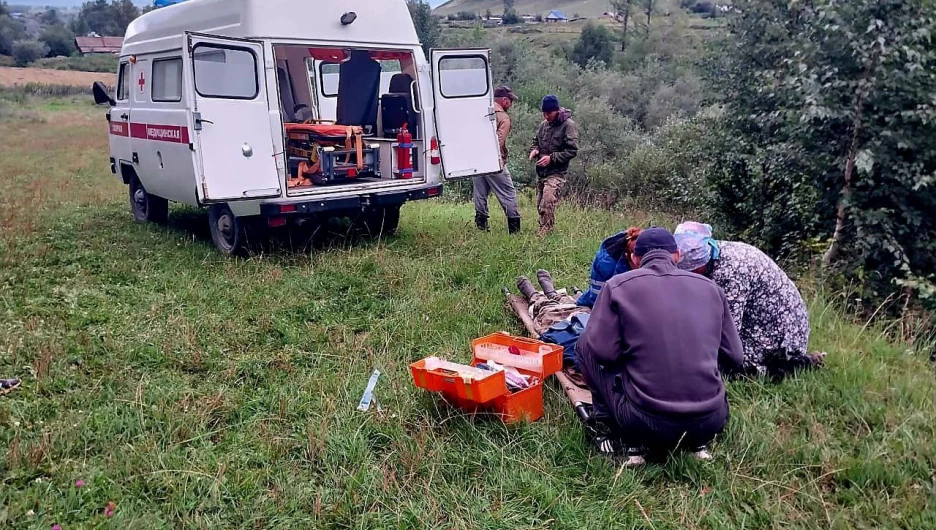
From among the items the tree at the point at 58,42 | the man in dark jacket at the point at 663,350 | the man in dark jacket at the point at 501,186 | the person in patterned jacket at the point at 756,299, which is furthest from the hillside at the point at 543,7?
the man in dark jacket at the point at 663,350

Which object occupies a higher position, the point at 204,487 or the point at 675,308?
the point at 675,308

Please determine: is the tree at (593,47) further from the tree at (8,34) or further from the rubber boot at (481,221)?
the tree at (8,34)

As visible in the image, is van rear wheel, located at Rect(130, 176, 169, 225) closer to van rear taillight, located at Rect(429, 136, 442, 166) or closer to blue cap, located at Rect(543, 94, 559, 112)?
van rear taillight, located at Rect(429, 136, 442, 166)

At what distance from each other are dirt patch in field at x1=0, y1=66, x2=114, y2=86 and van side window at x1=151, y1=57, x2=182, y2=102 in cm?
3466

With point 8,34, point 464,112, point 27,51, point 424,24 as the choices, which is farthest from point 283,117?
point 8,34

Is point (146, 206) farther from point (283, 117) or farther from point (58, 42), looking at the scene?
point (58, 42)

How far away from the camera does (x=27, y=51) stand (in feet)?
175

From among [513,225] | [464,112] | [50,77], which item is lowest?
[513,225]

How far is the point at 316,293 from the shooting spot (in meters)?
5.95

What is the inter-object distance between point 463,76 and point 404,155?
1042 millimetres

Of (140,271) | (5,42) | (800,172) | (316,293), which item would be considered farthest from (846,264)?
(5,42)

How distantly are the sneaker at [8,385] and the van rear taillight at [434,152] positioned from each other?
4.39 m

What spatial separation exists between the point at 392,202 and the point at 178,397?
11.8 ft

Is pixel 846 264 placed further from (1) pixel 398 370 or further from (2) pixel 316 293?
(2) pixel 316 293
